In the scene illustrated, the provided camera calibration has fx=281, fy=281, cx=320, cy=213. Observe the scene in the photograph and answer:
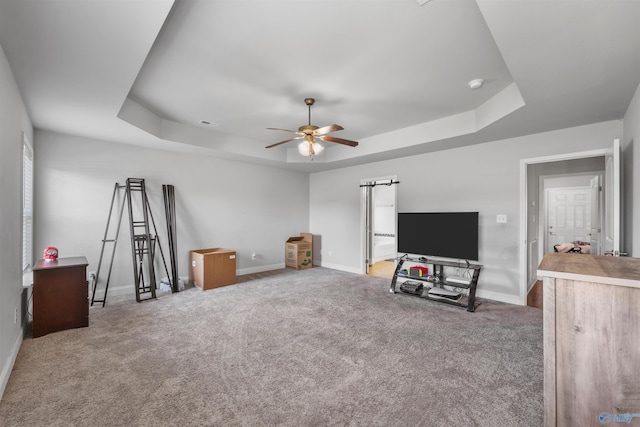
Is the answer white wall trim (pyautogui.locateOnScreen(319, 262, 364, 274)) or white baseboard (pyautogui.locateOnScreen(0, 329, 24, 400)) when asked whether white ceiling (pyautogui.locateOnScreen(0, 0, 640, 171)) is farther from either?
white wall trim (pyautogui.locateOnScreen(319, 262, 364, 274))

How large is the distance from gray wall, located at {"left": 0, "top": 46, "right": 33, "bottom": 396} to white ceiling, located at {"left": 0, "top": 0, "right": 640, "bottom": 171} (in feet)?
0.71

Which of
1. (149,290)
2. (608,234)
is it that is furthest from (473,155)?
(149,290)

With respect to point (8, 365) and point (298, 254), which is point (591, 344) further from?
point (298, 254)

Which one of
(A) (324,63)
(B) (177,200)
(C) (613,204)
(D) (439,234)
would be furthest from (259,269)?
(C) (613,204)

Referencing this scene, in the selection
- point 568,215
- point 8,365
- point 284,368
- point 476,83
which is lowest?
point 284,368

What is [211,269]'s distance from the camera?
15.5 feet

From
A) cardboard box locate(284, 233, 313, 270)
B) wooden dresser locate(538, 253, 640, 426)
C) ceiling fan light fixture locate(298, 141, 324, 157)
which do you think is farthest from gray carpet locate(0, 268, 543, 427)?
cardboard box locate(284, 233, 313, 270)

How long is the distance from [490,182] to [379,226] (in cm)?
433

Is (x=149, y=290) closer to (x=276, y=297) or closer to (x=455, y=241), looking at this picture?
(x=276, y=297)

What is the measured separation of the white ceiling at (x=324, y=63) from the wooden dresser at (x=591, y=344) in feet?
4.87

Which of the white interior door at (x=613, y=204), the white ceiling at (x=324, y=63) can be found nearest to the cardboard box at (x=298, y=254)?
the white ceiling at (x=324, y=63)

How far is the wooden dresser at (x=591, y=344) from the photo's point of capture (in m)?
1.14

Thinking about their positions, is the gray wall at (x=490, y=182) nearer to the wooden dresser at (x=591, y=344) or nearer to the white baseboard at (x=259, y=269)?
the white baseboard at (x=259, y=269)

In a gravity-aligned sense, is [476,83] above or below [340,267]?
above
